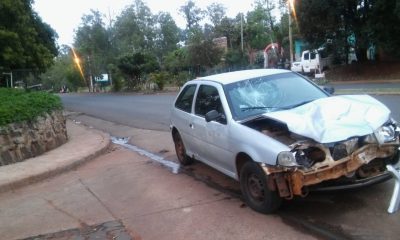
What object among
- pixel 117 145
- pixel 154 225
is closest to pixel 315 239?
pixel 154 225

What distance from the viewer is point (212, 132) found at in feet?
21.9

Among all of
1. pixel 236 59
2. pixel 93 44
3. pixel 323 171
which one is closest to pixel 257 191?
pixel 323 171

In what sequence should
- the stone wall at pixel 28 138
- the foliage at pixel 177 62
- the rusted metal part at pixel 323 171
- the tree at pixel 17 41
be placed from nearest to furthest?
the rusted metal part at pixel 323 171 < the stone wall at pixel 28 138 < the tree at pixel 17 41 < the foliage at pixel 177 62

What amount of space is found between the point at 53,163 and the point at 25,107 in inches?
68.2

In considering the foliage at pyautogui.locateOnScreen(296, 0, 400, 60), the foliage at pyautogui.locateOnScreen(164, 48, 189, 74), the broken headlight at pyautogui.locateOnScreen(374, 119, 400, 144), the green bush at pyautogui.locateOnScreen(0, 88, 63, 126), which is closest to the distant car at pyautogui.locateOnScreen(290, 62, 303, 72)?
the foliage at pyautogui.locateOnScreen(296, 0, 400, 60)

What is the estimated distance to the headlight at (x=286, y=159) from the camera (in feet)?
16.5

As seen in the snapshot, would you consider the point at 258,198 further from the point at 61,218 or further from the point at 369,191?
the point at 61,218

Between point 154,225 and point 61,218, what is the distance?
146 centimetres

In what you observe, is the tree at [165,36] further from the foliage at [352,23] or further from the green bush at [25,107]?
the green bush at [25,107]

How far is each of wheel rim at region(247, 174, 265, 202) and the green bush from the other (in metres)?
6.06

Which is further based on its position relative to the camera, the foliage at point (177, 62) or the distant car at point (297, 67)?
the foliage at point (177, 62)

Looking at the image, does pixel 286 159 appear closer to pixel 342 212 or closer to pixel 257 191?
pixel 257 191

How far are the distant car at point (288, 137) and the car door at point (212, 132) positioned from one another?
0.01 meters

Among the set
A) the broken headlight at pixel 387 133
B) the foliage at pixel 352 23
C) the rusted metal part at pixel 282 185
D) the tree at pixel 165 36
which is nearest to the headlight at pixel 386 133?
the broken headlight at pixel 387 133
